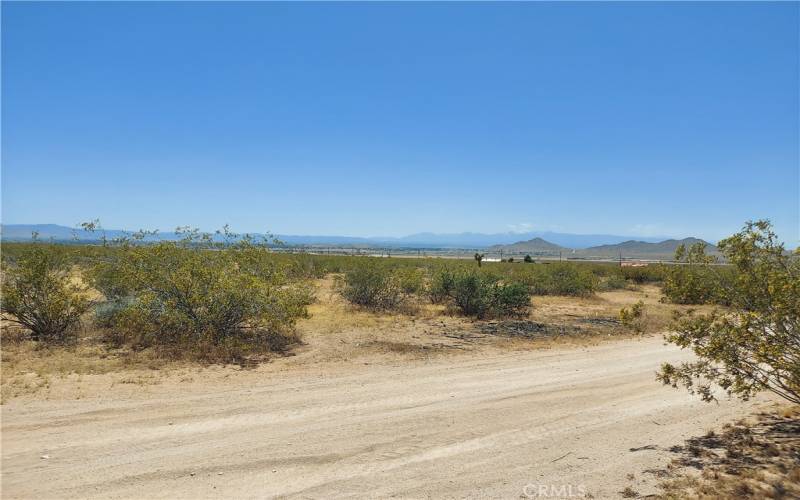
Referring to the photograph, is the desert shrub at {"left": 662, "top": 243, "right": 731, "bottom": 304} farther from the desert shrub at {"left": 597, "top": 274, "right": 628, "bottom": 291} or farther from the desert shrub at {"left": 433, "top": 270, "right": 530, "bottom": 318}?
the desert shrub at {"left": 597, "top": 274, "right": 628, "bottom": 291}

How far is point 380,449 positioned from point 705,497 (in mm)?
3959

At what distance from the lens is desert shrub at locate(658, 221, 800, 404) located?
18.5 ft

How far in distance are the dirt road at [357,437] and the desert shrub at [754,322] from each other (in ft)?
5.36

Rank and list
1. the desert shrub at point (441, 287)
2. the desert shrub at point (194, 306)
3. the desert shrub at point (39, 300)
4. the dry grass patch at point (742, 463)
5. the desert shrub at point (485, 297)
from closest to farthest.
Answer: the dry grass patch at point (742, 463), the desert shrub at point (194, 306), the desert shrub at point (39, 300), the desert shrub at point (485, 297), the desert shrub at point (441, 287)

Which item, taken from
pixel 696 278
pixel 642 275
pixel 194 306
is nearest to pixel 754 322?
pixel 696 278

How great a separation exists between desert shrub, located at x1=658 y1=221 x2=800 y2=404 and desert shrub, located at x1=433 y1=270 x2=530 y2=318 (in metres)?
12.5

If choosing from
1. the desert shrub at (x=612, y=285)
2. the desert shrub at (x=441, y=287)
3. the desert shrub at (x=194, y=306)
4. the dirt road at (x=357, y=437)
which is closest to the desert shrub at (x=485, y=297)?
the desert shrub at (x=441, y=287)

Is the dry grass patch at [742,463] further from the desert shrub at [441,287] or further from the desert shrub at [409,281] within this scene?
the desert shrub at [409,281]

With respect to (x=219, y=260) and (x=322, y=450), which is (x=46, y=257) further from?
(x=322, y=450)

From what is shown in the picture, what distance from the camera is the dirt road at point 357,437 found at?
556 centimetres

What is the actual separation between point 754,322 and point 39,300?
15.9 m

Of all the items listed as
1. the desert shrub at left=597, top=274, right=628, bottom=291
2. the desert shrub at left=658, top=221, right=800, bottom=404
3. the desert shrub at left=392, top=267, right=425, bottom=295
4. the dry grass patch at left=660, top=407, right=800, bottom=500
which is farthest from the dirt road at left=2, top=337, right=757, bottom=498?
the desert shrub at left=597, top=274, right=628, bottom=291

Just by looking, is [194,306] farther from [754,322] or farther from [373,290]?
[754,322]

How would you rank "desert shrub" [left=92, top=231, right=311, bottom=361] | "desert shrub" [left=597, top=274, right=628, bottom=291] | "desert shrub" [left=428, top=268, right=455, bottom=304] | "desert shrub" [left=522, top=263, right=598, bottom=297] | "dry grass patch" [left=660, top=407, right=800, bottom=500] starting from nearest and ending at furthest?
"dry grass patch" [left=660, top=407, right=800, bottom=500], "desert shrub" [left=92, top=231, right=311, bottom=361], "desert shrub" [left=428, top=268, right=455, bottom=304], "desert shrub" [left=522, top=263, right=598, bottom=297], "desert shrub" [left=597, top=274, right=628, bottom=291]
